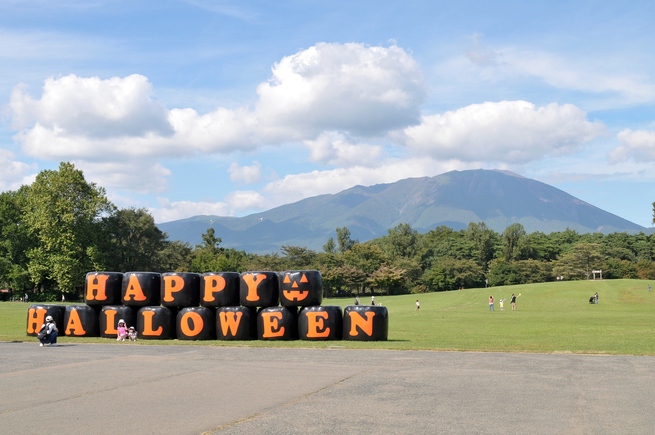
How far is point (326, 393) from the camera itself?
1093 centimetres

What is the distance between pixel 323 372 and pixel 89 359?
7794 millimetres

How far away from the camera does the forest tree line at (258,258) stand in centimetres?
6706

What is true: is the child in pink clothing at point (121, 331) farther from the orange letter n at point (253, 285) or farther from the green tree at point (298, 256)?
the green tree at point (298, 256)

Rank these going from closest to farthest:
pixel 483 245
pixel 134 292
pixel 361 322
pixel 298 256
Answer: pixel 361 322
pixel 134 292
pixel 298 256
pixel 483 245

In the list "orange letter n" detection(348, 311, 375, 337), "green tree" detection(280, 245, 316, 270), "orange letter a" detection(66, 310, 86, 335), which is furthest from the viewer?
"green tree" detection(280, 245, 316, 270)

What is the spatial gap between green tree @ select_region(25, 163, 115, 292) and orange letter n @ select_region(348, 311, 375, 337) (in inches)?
2169

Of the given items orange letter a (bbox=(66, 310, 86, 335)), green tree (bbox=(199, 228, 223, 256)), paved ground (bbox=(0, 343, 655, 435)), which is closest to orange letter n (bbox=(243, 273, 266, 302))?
paved ground (bbox=(0, 343, 655, 435))

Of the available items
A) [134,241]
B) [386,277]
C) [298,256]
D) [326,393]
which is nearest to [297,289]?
[326,393]

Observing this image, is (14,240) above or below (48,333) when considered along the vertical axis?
above

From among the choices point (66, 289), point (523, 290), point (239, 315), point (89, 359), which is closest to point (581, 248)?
point (523, 290)

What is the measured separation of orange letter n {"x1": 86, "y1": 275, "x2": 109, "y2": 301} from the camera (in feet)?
76.4

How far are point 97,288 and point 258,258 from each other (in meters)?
107

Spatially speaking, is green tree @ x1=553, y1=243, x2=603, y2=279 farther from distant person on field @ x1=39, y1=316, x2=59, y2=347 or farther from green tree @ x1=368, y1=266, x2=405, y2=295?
distant person on field @ x1=39, y1=316, x2=59, y2=347

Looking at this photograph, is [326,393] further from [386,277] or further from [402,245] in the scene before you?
[402,245]
